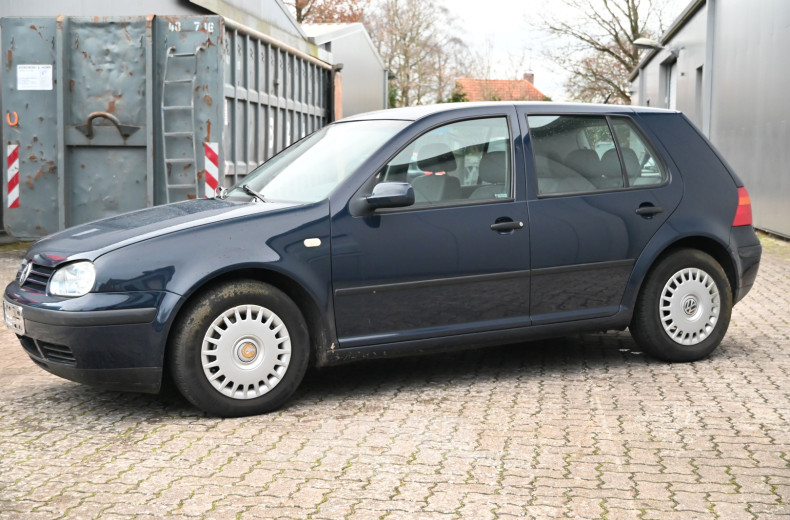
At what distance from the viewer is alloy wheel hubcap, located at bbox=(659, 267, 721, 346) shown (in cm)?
655

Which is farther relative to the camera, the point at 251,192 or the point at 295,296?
the point at 251,192

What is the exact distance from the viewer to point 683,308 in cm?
659

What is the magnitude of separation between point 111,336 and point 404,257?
1574mm

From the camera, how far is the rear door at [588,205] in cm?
614


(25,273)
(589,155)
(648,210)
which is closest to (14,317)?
(25,273)

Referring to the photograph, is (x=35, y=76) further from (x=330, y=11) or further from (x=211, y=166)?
(x=330, y=11)

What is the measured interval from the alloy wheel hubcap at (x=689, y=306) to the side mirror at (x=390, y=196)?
188 cm

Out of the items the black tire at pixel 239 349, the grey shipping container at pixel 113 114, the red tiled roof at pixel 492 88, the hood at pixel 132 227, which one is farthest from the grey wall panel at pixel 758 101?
the red tiled roof at pixel 492 88

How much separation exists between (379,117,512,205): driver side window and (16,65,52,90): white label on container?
7259 millimetres

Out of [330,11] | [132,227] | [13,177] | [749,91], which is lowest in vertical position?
[132,227]

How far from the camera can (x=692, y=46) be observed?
28.2 metres

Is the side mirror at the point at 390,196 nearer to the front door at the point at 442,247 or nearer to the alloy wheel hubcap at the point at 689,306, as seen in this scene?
the front door at the point at 442,247

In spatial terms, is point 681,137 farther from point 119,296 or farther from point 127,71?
point 127,71

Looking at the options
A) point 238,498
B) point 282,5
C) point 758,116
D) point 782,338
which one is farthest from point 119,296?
point 758,116
